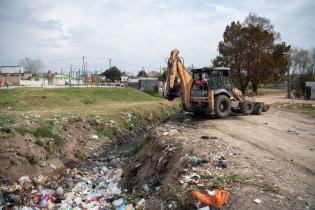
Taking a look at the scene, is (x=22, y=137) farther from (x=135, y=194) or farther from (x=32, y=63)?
(x=32, y=63)

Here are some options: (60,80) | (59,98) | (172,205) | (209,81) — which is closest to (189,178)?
(172,205)

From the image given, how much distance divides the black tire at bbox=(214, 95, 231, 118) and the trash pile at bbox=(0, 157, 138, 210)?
15.2ft

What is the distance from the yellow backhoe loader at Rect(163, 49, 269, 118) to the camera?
12969 millimetres

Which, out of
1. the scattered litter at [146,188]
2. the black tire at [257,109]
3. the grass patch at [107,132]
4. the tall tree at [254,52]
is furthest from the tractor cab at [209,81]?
the tall tree at [254,52]

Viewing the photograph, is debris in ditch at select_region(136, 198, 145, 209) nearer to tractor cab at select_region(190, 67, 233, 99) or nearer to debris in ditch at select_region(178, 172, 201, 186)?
debris in ditch at select_region(178, 172, 201, 186)

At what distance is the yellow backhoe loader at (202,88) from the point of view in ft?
42.5

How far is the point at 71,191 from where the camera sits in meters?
9.67

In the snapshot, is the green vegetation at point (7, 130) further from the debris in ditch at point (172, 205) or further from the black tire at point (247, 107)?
the black tire at point (247, 107)

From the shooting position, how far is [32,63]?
271 feet

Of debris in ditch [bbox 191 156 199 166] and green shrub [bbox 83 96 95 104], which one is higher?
green shrub [bbox 83 96 95 104]

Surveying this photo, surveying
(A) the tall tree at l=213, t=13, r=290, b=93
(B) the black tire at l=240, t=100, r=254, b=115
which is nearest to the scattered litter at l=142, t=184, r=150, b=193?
(B) the black tire at l=240, t=100, r=254, b=115

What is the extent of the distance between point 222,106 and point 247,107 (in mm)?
1724

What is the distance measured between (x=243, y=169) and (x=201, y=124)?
5.35 metres

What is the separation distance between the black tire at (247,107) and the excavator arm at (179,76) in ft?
8.92
